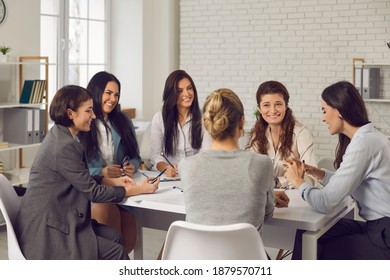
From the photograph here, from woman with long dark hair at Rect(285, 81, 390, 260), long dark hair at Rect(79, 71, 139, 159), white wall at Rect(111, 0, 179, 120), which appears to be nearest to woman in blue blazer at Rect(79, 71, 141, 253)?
long dark hair at Rect(79, 71, 139, 159)

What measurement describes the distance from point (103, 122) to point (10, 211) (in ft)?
3.36

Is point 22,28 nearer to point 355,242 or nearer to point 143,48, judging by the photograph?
point 143,48

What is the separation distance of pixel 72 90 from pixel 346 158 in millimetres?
1308

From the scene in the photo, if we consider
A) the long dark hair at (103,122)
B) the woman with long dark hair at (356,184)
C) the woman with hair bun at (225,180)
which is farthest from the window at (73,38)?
the woman with hair bun at (225,180)

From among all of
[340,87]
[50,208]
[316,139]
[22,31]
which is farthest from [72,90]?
[316,139]

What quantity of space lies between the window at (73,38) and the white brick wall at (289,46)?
1.00 metres

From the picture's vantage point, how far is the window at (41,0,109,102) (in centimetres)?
650

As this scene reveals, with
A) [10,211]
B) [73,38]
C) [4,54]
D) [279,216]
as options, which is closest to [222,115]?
[279,216]

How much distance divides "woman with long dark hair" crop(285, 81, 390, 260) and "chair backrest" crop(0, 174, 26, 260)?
1258 mm

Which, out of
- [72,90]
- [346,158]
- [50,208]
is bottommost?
[50,208]

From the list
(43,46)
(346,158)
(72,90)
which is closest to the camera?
(346,158)

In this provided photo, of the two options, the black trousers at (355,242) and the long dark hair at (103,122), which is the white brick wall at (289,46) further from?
the black trousers at (355,242)

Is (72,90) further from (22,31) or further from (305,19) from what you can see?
(305,19)

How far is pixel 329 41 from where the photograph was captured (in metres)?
6.53
